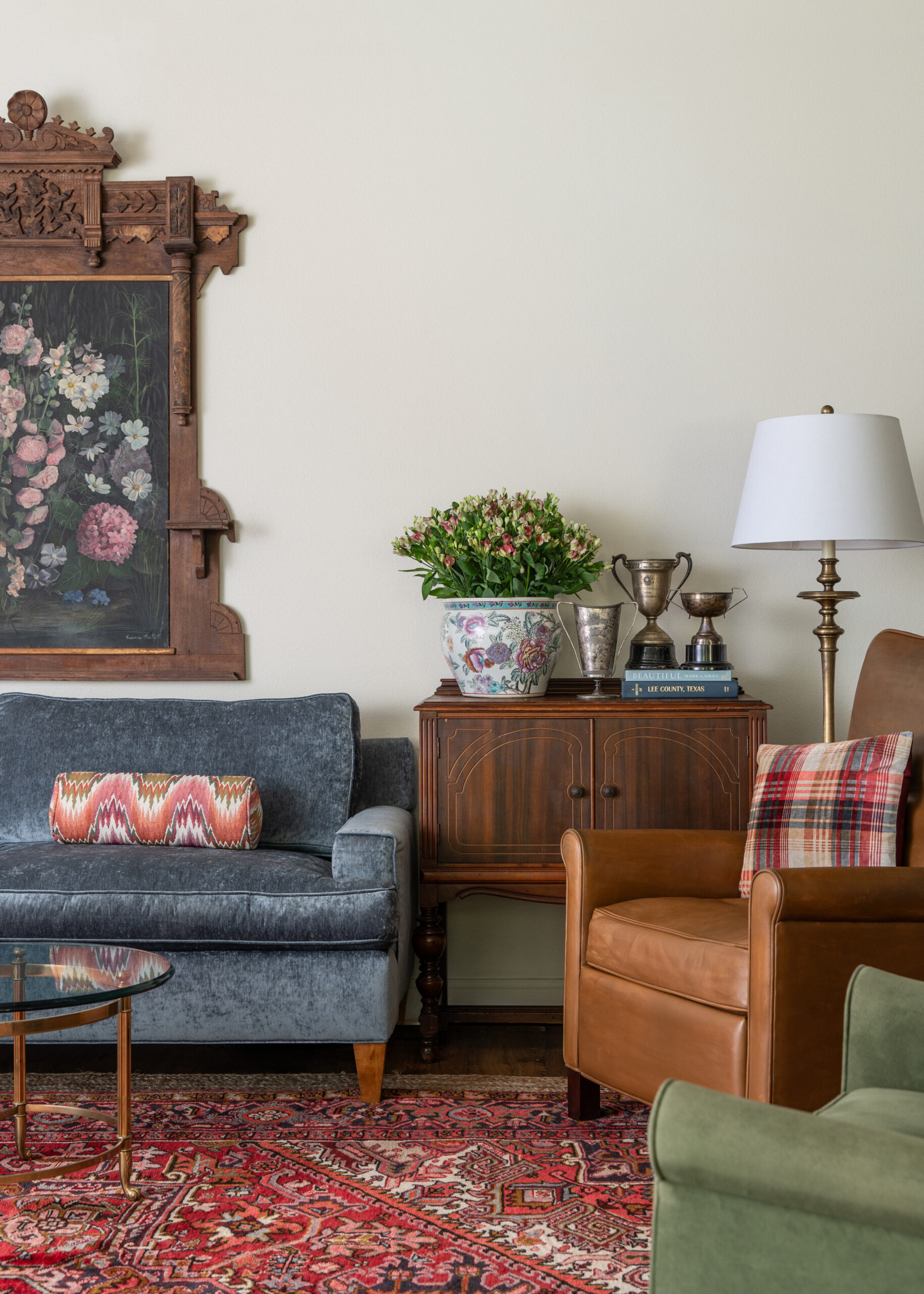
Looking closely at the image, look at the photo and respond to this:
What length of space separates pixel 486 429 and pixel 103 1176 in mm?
2101

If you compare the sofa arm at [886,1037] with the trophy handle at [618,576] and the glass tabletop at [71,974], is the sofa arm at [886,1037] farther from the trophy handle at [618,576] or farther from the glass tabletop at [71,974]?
the trophy handle at [618,576]

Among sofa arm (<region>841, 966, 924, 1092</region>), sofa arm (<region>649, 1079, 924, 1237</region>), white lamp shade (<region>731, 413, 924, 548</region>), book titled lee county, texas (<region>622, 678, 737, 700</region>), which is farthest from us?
book titled lee county, texas (<region>622, 678, 737, 700</region>)

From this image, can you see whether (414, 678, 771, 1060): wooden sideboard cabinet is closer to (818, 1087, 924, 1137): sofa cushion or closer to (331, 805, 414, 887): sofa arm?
(331, 805, 414, 887): sofa arm

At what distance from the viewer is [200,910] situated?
92.4 inches

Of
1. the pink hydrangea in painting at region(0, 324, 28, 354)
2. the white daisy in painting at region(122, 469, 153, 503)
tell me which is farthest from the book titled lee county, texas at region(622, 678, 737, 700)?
the pink hydrangea in painting at region(0, 324, 28, 354)

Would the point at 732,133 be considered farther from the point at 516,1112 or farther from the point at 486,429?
the point at 516,1112

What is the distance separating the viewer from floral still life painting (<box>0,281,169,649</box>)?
318 cm

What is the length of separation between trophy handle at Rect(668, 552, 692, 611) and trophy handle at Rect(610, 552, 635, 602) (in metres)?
0.01

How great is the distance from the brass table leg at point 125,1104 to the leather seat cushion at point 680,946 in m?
0.90

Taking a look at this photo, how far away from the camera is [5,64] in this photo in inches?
126

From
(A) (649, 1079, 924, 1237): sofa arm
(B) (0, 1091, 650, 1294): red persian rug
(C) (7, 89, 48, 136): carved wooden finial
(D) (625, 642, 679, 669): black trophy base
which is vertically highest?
(C) (7, 89, 48, 136): carved wooden finial

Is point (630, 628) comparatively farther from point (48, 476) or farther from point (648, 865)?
point (48, 476)

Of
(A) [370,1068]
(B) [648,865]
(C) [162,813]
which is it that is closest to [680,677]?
(B) [648,865]

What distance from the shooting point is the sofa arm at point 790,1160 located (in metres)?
0.97
